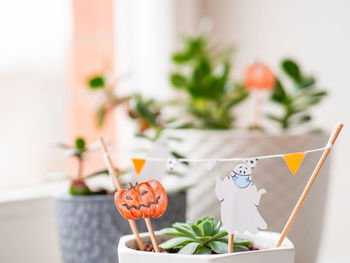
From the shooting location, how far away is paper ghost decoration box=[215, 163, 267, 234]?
487 millimetres

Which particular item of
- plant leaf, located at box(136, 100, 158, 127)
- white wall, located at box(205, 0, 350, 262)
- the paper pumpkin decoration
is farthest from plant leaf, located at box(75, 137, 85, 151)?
white wall, located at box(205, 0, 350, 262)

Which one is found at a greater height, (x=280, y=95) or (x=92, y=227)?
(x=280, y=95)

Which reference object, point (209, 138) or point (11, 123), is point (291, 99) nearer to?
point (209, 138)

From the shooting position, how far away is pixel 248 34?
1285 millimetres

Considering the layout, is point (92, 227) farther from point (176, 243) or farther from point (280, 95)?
point (280, 95)

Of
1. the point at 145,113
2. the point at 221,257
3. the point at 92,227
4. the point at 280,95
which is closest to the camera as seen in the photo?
the point at 221,257

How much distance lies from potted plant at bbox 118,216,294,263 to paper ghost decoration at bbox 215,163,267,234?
0.09 ft

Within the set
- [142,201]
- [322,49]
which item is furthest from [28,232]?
[322,49]

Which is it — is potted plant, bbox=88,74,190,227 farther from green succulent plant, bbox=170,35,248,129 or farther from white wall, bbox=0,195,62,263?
white wall, bbox=0,195,62,263

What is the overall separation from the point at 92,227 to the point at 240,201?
30 cm

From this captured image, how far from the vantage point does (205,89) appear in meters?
0.93

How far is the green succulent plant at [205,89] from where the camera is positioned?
3.06 feet

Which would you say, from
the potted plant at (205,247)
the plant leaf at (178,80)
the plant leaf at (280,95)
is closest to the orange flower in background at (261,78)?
the plant leaf at (280,95)

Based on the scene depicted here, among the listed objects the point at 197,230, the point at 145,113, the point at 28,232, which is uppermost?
the point at 145,113
